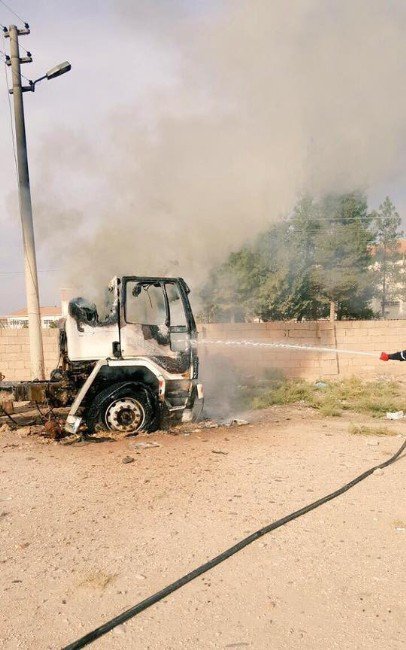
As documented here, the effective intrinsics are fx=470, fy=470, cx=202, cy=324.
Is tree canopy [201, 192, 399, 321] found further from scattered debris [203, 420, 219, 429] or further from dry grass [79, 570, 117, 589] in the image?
dry grass [79, 570, 117, 589]

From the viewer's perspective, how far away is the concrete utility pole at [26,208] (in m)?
8.82

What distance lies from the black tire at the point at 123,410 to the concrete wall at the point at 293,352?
14.7ft

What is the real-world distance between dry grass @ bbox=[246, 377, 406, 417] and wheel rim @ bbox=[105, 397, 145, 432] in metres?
2.86

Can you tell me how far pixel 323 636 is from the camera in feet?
7.61

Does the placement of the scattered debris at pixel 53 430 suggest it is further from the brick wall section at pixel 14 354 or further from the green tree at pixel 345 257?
the green tree at pixel 345 257

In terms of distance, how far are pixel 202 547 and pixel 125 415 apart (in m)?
3.27

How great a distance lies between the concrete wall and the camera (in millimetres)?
10602

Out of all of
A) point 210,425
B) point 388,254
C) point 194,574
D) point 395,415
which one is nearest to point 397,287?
point 388,254

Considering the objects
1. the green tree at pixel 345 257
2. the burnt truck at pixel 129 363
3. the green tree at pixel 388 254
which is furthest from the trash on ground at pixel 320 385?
the green tree at pixel 388 254

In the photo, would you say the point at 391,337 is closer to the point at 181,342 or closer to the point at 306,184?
the point at 306,184

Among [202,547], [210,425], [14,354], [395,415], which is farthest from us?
[14,354]

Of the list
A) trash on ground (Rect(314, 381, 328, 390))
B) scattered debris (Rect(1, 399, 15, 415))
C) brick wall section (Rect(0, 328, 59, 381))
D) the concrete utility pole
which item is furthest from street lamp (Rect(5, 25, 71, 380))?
trash on ground (Rect(314, 381, 328, 390))

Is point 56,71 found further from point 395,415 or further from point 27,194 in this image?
point 395,415

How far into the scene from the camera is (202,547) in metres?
3.22
